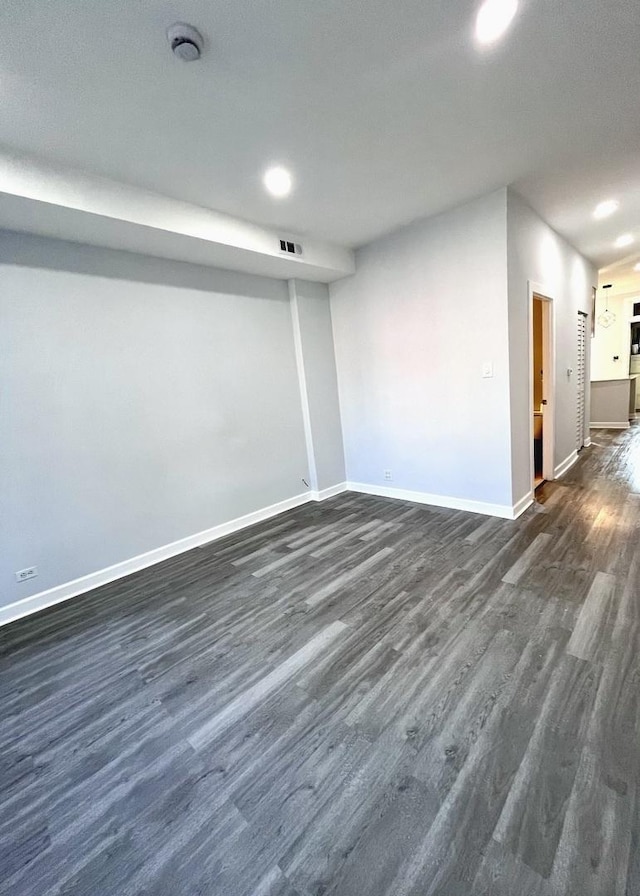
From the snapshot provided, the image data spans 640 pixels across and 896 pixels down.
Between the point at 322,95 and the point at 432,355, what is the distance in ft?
8.00

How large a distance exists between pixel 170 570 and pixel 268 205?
3232 millimetres

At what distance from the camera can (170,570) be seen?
3.31 m

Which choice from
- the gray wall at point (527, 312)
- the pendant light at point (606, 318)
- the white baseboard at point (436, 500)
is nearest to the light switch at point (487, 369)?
the gray wall at point (527, 312)

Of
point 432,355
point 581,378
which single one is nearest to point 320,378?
point 432,355

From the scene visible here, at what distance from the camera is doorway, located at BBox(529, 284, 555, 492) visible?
440 cm

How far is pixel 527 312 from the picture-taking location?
369 cm

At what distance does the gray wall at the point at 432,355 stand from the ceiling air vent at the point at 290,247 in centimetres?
90

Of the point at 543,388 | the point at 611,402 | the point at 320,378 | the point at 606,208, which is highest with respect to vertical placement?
the point at 606,208

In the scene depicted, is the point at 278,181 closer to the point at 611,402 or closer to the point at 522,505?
the point at 522,505

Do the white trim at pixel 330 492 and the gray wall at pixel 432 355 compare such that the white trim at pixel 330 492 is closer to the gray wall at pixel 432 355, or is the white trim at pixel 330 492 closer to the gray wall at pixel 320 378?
the gray wall at pixel 320 378

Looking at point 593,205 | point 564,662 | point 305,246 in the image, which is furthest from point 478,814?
point 593,205

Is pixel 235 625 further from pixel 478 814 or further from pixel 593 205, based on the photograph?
pixel 593 205

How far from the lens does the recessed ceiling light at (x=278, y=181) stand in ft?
8.63

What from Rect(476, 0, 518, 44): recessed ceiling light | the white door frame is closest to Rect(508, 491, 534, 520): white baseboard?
the white door frame
